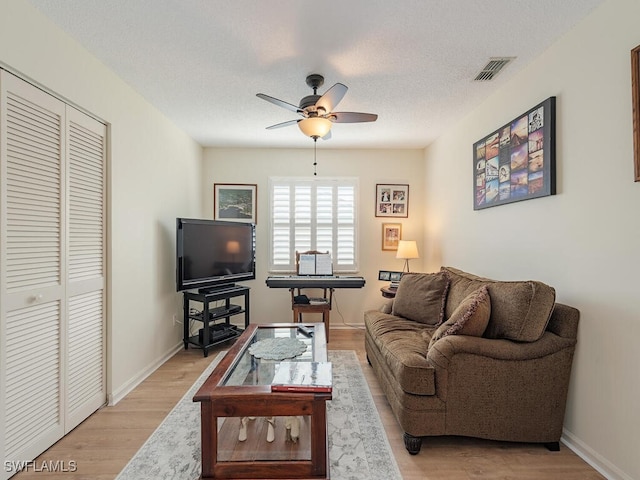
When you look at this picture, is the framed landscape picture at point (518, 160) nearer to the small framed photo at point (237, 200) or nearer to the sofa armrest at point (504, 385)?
the sofa armrest at point (504, 385)

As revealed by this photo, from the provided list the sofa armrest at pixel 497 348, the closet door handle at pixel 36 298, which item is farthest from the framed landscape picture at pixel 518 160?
the closet door handle at pixel 36 298

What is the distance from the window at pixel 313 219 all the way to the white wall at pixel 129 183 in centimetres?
128

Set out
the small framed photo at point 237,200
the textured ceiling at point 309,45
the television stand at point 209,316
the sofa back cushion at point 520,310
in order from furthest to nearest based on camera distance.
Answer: the small framed photo at point 237,200 < the television stand at point 209,316 < the sofa back cushion at point 520,310 < the textured ceiling at point 309,45

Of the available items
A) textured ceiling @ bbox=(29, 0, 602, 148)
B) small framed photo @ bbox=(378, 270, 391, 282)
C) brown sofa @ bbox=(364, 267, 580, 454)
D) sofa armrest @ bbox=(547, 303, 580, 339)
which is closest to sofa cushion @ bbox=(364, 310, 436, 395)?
brown sofa @ bbox=(364, 267, 580, 454)

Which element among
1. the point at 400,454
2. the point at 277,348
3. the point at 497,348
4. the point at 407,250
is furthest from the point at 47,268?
the point at 407,250

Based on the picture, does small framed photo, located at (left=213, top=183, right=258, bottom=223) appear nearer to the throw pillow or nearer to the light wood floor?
the light wood floor

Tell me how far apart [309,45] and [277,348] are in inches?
81.9

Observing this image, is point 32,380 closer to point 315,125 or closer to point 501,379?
point 315,125

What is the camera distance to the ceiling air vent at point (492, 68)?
2.43 meters

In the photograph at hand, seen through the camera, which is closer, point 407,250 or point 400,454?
point 400,454

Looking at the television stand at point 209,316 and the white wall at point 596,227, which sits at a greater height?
the white wall at point 596,227

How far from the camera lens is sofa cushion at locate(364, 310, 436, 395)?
201 cm

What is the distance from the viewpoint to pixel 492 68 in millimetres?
2555

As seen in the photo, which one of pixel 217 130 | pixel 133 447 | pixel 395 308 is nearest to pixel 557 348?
pixel 395 308
